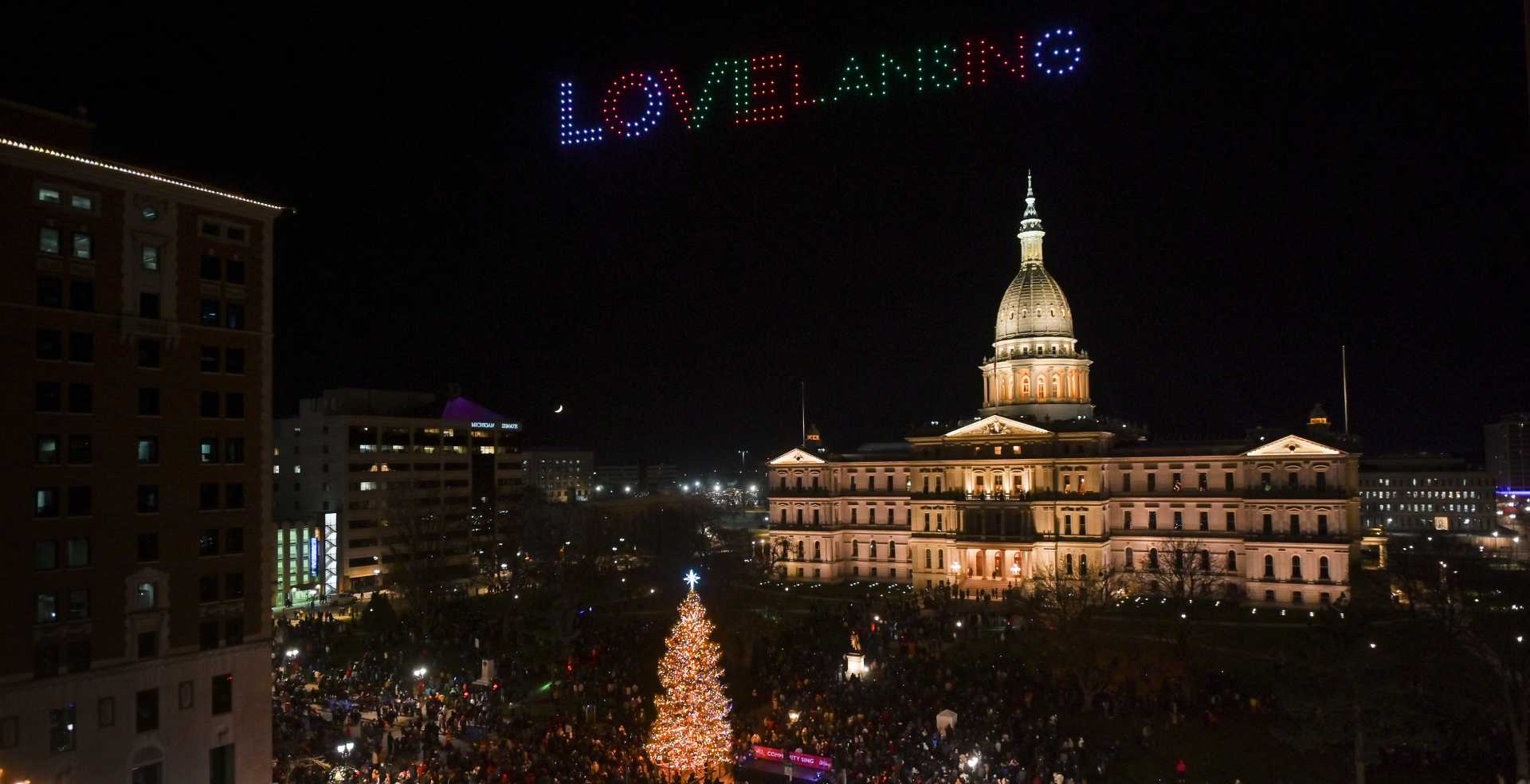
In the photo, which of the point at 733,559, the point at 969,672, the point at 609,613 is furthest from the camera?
the point at 733,559

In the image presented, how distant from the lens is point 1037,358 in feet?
280

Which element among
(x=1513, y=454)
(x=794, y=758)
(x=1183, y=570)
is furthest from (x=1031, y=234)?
(x=1513, y=454)

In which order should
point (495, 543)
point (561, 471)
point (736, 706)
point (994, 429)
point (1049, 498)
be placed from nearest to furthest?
1. point (736, 706)
2. point (1049, 498)
3. point (994, 429)
4. point (495, 543)
5. point (561, 471)

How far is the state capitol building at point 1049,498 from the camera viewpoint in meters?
65.5

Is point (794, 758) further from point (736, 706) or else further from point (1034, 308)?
point (1034, 308)

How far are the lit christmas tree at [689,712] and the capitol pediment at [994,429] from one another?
48.9m

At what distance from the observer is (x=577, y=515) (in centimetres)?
10638

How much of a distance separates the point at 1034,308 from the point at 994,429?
1593cm

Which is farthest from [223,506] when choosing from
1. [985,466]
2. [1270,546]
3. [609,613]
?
[1270,546]

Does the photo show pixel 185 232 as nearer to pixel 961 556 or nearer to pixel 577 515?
pixel 961 556

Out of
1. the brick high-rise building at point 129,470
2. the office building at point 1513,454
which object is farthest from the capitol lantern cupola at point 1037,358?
the office building at point 1513,454

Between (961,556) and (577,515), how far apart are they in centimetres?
4764

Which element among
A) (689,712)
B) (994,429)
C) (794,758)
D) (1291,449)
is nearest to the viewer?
(689,712)

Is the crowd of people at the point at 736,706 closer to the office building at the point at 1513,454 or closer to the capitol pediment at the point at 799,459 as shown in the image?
the capitol pediment at the point at 799,459
